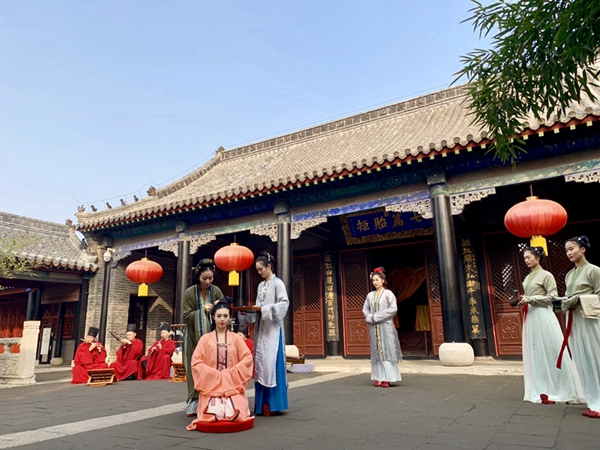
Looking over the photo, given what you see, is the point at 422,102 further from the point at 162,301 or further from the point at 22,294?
the point at 22,294

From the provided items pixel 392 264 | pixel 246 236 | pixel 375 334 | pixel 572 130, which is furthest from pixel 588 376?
pixel 246 236

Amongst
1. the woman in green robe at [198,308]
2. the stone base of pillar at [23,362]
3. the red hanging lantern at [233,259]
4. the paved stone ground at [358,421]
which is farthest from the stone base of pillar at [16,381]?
the woman in green robe at [198,308]

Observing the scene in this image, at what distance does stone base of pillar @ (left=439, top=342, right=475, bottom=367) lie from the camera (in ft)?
21.8

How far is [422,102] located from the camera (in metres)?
12.1

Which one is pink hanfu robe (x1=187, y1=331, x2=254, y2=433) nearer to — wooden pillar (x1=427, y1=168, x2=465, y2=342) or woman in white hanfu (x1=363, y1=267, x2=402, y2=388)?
woman in white hanfu (x1=363, y1=267, x2=402, y2=388)

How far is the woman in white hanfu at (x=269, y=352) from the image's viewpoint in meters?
3.71

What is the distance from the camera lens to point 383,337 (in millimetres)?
5500

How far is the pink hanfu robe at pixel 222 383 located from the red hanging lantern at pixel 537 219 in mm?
4582

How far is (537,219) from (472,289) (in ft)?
10.4

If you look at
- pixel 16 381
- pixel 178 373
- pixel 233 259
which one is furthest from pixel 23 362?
pixel 233 259

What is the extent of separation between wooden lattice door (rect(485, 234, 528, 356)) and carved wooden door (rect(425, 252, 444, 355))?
1.05 metres

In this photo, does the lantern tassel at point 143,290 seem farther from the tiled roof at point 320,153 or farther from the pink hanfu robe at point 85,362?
the pink hanfu robe at point 85,362

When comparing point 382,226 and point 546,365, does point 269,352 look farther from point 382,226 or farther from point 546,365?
point 382,226

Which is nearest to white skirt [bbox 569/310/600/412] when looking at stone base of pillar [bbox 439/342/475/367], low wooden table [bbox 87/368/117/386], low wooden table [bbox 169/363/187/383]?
stone base of pillar [bbox 439/342/475/367]
